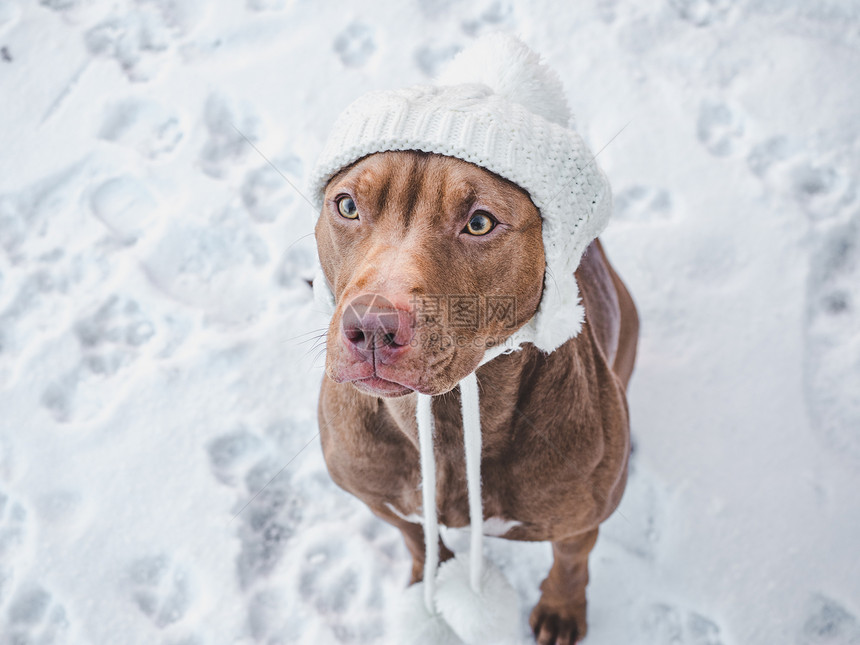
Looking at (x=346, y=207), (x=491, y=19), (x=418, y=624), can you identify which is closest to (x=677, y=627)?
(x=418, y=624)

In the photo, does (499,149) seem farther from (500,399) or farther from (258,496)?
(258,496)

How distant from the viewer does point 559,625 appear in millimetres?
2756

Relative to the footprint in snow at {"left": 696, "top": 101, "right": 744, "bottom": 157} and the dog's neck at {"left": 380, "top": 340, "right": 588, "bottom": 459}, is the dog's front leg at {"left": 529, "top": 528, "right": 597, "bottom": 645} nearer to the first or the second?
the dog's neck at {"left": 380, "top": 340, "right": 588, "bottom": 459}

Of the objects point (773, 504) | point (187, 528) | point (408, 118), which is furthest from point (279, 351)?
point (773, 504)

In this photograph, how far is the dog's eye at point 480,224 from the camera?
172 centimetres

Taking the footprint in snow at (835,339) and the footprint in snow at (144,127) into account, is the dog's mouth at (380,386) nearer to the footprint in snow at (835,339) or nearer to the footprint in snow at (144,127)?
the footprint in snow at (835,339)

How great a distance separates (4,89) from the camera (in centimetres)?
416

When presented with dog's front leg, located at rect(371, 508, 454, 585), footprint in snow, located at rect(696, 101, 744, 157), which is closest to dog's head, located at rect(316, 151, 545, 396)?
dog's front leg, located at rect(371, 508, 454, 585)

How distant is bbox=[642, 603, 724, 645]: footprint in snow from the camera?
2.73m

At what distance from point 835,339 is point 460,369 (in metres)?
2.34

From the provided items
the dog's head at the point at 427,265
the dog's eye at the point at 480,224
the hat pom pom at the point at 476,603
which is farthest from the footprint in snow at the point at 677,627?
the dog's eye at the point at 480,224

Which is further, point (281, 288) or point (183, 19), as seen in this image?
point (183, 19)

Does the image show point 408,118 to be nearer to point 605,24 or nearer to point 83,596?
point 83,596

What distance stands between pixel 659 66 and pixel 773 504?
2368 millimetres
